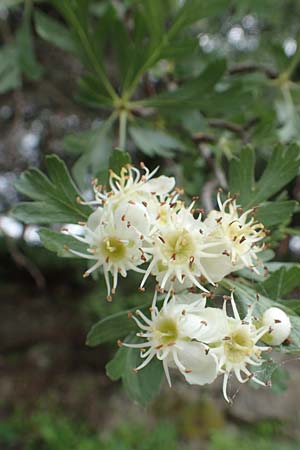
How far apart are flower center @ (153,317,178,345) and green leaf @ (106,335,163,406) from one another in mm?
113

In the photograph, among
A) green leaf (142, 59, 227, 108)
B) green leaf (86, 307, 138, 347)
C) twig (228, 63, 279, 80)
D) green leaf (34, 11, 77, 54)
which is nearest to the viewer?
green leaf (86, 307, 138, 347)

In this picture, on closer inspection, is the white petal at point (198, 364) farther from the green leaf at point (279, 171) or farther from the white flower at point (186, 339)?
the green leaf at point (279, 171)

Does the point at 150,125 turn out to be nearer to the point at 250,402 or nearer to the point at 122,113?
the point at 122,113

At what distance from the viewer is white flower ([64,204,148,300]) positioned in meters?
0.59

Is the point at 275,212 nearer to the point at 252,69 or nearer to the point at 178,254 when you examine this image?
the point at 178,254

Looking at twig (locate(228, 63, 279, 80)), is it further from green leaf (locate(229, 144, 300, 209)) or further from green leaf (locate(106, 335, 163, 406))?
green leaf (locate(106, 335, 163, 406))

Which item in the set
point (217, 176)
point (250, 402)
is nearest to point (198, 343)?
point (217, 176)

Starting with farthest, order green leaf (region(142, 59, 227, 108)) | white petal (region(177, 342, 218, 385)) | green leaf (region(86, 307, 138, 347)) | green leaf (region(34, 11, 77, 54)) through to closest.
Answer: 1. green leaf (region(34, 11, 77, 54))
2. green leaf (region(142, 59, 227, 108))
3. green leaf (region(86, 307, 138, 347))
4. white petal (region(177, 342, 218, 385))

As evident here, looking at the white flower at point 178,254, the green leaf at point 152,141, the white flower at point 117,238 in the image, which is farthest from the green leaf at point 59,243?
the green leaf at point 152,141

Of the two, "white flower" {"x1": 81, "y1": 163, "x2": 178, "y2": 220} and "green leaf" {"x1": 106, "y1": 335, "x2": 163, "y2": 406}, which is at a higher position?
"white flower" {"x1": 81, "y1": 163, "x2": 178, "y2": 220}

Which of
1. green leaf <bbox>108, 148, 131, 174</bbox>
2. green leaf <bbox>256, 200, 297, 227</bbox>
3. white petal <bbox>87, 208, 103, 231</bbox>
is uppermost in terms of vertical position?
green leaf <bbox>108, 148, 131, 174</bbox>

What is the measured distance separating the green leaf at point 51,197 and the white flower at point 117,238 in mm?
83

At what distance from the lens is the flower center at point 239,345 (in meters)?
0.58

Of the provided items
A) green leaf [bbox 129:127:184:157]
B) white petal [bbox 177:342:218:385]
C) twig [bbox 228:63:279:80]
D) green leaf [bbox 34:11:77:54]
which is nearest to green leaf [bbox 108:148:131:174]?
white petal [bbox 177:342:218:385]
